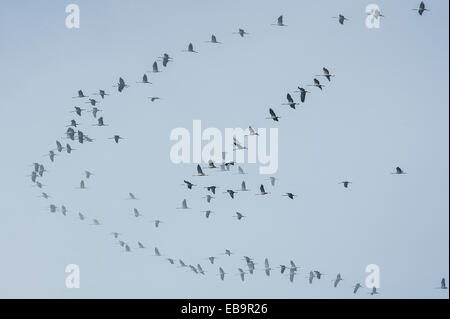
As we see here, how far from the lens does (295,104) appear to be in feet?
133

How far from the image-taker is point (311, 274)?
153 ft

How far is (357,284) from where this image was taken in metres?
45.8

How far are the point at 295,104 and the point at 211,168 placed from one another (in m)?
2.78

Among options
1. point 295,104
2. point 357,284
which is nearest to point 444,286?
point 357,284
